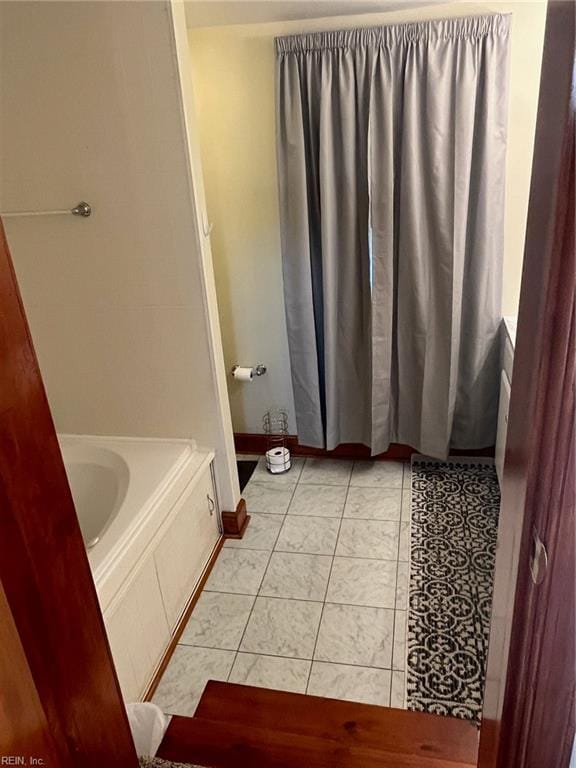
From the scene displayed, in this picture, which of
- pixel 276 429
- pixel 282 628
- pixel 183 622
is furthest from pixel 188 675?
pixel 276 429

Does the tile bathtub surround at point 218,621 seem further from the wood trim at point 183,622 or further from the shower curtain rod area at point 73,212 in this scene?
the shower curtain rod area at point 73,212

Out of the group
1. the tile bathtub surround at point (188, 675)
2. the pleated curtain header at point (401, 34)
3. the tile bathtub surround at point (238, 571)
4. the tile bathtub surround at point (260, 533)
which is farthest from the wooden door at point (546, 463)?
the pleated curtain header at point (401, 34)

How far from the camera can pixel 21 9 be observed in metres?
1.82

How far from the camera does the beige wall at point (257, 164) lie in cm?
229

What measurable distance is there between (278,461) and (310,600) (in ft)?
3.11

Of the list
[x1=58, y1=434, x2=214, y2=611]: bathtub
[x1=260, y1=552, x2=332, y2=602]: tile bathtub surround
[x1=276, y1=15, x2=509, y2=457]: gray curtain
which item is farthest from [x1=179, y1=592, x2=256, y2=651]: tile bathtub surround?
[x1=276, y1=15, x2=509, y2=457]: gray curtain

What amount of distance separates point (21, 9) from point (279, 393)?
6.46ft

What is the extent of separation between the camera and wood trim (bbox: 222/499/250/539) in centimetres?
247

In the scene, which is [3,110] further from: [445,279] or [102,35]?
→ [445,279]

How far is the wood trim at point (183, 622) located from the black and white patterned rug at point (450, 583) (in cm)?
82

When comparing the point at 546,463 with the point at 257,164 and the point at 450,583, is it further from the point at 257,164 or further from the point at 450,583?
the point at 257,164

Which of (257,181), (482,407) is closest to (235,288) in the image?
(257,181)

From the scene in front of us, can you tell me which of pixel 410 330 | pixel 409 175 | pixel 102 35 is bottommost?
pixel 410 330

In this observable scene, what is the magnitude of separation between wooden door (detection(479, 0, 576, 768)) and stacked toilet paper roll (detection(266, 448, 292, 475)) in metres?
2.12
